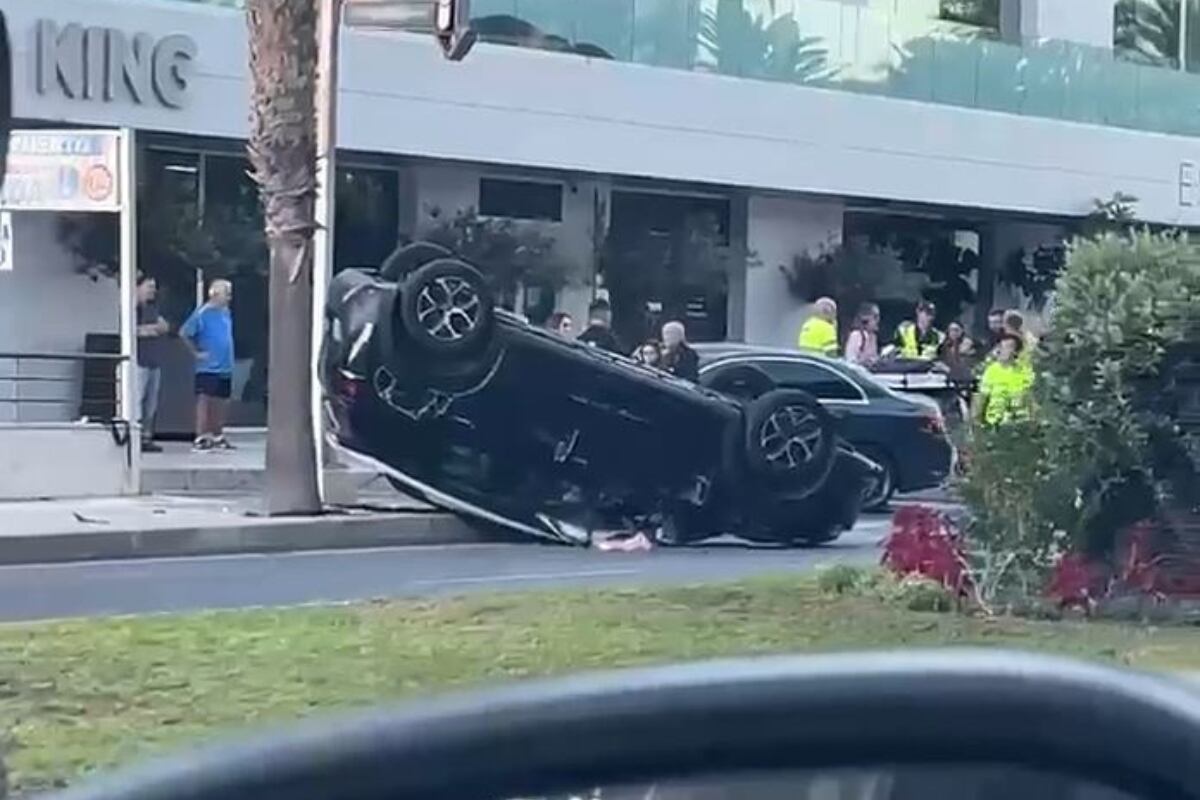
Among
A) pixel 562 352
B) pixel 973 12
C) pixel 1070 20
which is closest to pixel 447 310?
pixel 562 352

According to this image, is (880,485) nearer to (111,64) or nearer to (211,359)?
(211,359)

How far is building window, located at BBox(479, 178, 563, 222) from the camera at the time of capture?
31059 mm

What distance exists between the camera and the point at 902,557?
13.2 metres

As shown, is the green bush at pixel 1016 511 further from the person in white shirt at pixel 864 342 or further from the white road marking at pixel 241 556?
the person in white shirt at pixel 864 342

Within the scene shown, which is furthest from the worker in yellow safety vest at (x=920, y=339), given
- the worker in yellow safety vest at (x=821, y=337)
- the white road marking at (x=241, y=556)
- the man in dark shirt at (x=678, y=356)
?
the white road marking at (x=241, y=556)

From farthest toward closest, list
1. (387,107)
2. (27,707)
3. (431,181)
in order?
(431,181) < (387,107) < (27,707)

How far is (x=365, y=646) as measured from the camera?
11.0 meters

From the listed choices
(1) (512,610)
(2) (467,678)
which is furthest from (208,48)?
(2) (467,678)

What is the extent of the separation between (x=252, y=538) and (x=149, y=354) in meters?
6.28

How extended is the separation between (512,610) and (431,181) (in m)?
18.2

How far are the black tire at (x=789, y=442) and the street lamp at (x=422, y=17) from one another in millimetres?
3662

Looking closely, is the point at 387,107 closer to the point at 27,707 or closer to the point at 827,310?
the point at 827,310

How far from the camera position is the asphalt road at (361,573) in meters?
14.0

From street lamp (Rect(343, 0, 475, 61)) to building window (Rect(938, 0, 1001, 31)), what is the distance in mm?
19152
